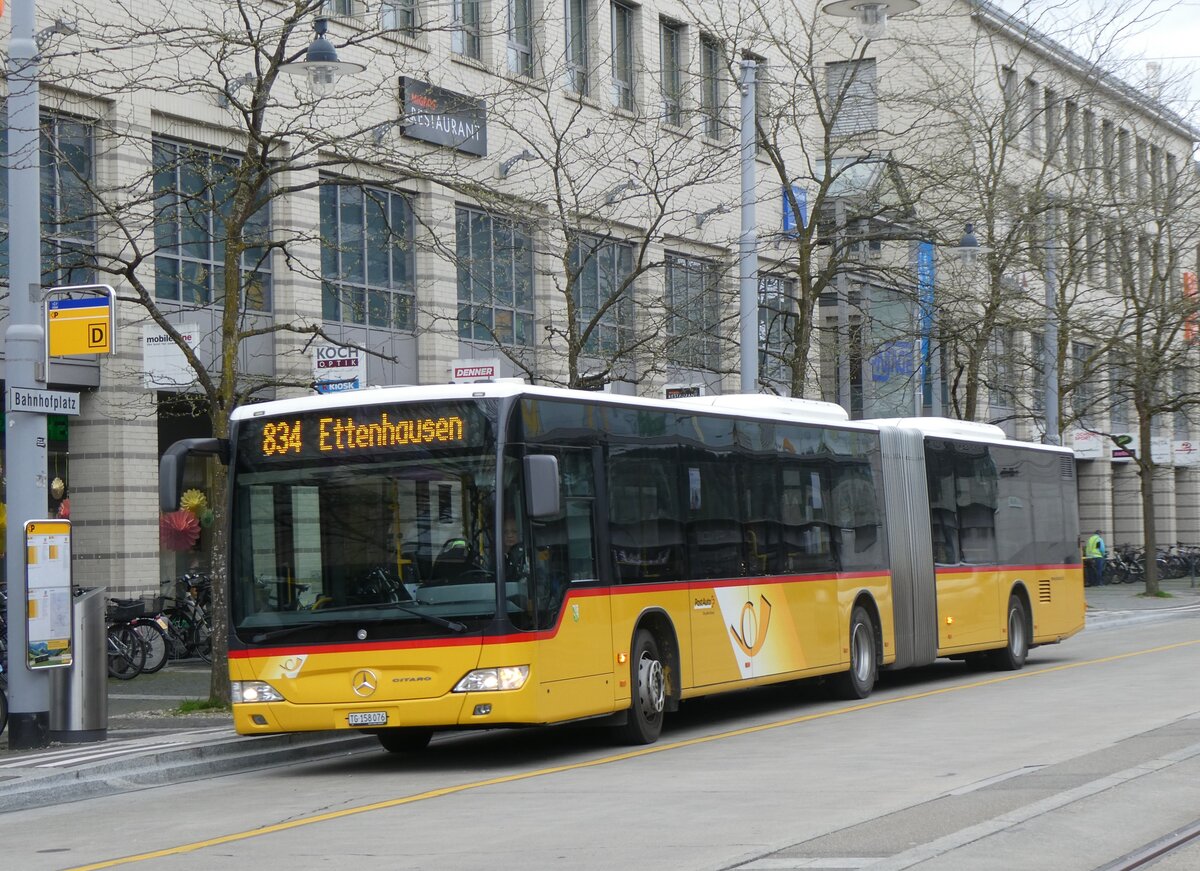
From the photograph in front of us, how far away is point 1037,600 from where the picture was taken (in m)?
24.7

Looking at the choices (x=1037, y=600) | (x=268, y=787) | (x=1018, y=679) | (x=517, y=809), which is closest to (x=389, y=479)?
(x=268, y=787)

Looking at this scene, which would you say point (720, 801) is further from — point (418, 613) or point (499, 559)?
point (418, 613)

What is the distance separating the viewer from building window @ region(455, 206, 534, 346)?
2972 cm

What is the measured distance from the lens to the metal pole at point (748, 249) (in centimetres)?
2406

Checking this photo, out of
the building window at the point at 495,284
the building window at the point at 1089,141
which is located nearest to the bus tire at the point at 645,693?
the building window at the point at 495,284

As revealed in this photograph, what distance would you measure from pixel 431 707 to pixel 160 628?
10575 mm

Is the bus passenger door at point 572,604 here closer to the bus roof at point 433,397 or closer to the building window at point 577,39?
the bus roof at point 433,397

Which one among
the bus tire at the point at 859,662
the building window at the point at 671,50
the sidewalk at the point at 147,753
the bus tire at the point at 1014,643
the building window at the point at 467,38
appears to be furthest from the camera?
the building window at the point at 671,50

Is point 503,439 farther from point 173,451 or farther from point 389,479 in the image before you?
point 173,451

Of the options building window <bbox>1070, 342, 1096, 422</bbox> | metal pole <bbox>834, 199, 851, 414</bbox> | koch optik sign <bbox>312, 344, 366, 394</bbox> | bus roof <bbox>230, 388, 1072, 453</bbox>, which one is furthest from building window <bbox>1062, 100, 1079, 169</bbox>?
koch optik sign <bbox>312, 344, 366, 394</bbox>

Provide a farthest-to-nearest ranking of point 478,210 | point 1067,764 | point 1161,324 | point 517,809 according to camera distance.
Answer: point 1161,324, point 478,210, point 1067,764, point 517,809

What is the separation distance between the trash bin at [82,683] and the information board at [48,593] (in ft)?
0.42

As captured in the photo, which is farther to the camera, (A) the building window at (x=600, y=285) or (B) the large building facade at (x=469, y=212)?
(A) the building window at (x=600, y=285)

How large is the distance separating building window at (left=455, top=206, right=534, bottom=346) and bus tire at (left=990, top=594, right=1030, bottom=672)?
9.31 m
